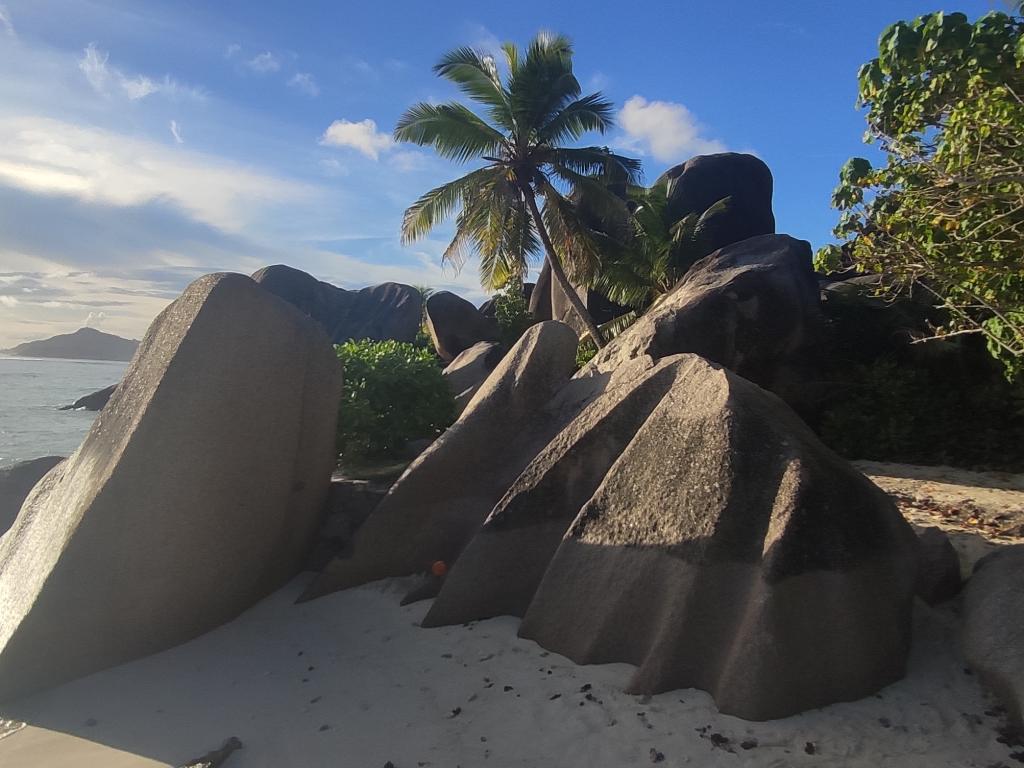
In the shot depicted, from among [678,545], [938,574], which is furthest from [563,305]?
[678,545]

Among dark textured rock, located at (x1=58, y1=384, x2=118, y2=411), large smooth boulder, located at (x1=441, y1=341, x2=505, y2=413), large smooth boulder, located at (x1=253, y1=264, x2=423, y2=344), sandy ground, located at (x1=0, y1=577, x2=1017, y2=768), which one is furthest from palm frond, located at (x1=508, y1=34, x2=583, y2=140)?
dark textured rock, located at (x1=58, y1=384, x2=118, y2=411)

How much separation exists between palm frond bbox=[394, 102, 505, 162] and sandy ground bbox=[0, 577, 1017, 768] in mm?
14326

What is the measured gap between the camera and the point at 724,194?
1012 inches

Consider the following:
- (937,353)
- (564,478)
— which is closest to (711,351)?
(937,353)

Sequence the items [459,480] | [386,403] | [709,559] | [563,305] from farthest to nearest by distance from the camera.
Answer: [563,305], [386,403], [459,480], [709,559]

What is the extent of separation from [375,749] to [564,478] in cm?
270

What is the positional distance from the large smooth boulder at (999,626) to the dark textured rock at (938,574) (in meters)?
0.14

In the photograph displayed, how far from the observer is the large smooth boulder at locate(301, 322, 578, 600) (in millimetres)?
7488

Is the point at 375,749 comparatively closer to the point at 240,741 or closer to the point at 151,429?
the point at 240,741

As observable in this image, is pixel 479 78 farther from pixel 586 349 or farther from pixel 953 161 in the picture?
pixel 953 161

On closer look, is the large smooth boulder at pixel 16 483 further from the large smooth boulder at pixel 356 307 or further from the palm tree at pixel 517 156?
the large smooth boulder at pixel 356 307

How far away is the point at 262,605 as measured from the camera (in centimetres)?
731

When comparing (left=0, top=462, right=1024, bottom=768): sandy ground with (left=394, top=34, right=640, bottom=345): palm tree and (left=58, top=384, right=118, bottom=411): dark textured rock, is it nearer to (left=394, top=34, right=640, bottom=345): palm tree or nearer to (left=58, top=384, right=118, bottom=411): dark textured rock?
(left=394, top=34, right=640, bottom=345): palm tree

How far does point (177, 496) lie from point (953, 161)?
757 cm
